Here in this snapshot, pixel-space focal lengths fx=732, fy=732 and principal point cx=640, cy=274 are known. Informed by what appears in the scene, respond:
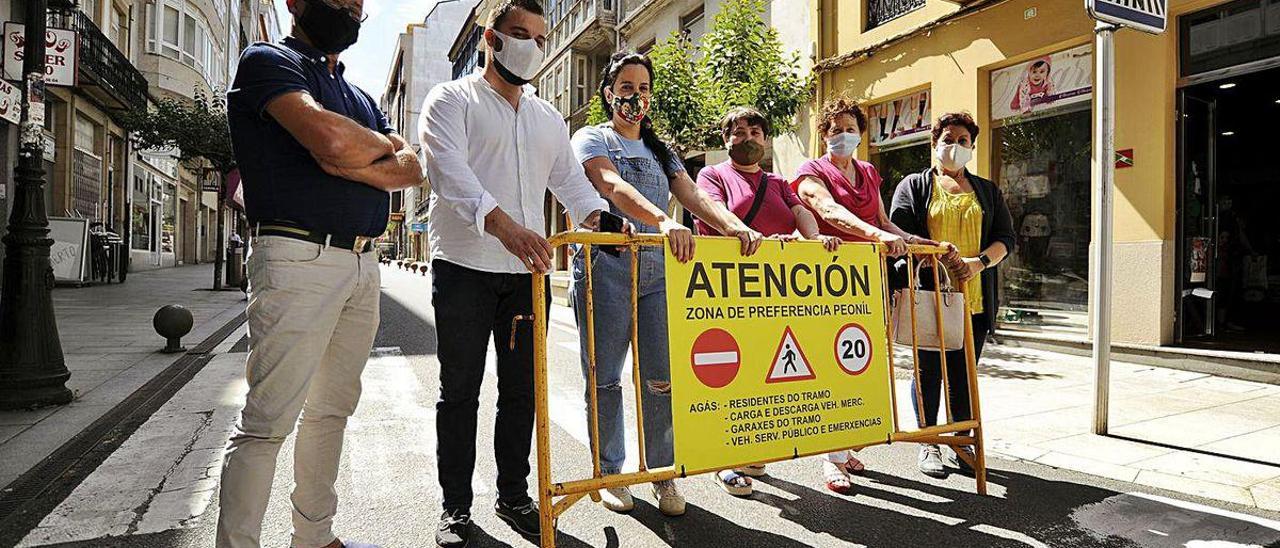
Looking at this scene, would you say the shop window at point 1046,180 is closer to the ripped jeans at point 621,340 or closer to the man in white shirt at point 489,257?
the ripped jeans at point 621,340

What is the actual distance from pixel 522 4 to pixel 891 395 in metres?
2.40

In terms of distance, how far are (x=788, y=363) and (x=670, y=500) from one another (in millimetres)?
818

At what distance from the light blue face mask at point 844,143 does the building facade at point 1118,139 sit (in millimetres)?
4018

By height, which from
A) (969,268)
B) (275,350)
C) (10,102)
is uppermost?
(10,102)

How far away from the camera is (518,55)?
2967 mm

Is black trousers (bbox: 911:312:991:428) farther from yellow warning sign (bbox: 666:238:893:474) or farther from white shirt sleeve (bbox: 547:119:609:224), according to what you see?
white shirt sleeve (bbox: 547:119:609:224)

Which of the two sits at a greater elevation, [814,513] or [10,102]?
[10,102]

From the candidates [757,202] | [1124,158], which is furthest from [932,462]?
[1124,158]

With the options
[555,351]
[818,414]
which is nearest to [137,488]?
[818,414]

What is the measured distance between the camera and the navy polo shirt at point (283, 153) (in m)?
2.23

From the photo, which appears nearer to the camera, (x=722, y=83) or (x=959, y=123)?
(x=959, y=123)

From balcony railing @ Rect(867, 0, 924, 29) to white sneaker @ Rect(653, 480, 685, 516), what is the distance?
10572 millimetres

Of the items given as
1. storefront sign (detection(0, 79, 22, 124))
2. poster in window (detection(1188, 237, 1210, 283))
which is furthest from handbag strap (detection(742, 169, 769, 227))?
poster in window (detection(1188, 237, 1210, 283))

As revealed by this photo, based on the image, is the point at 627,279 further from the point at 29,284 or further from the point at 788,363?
the point at 29,284
